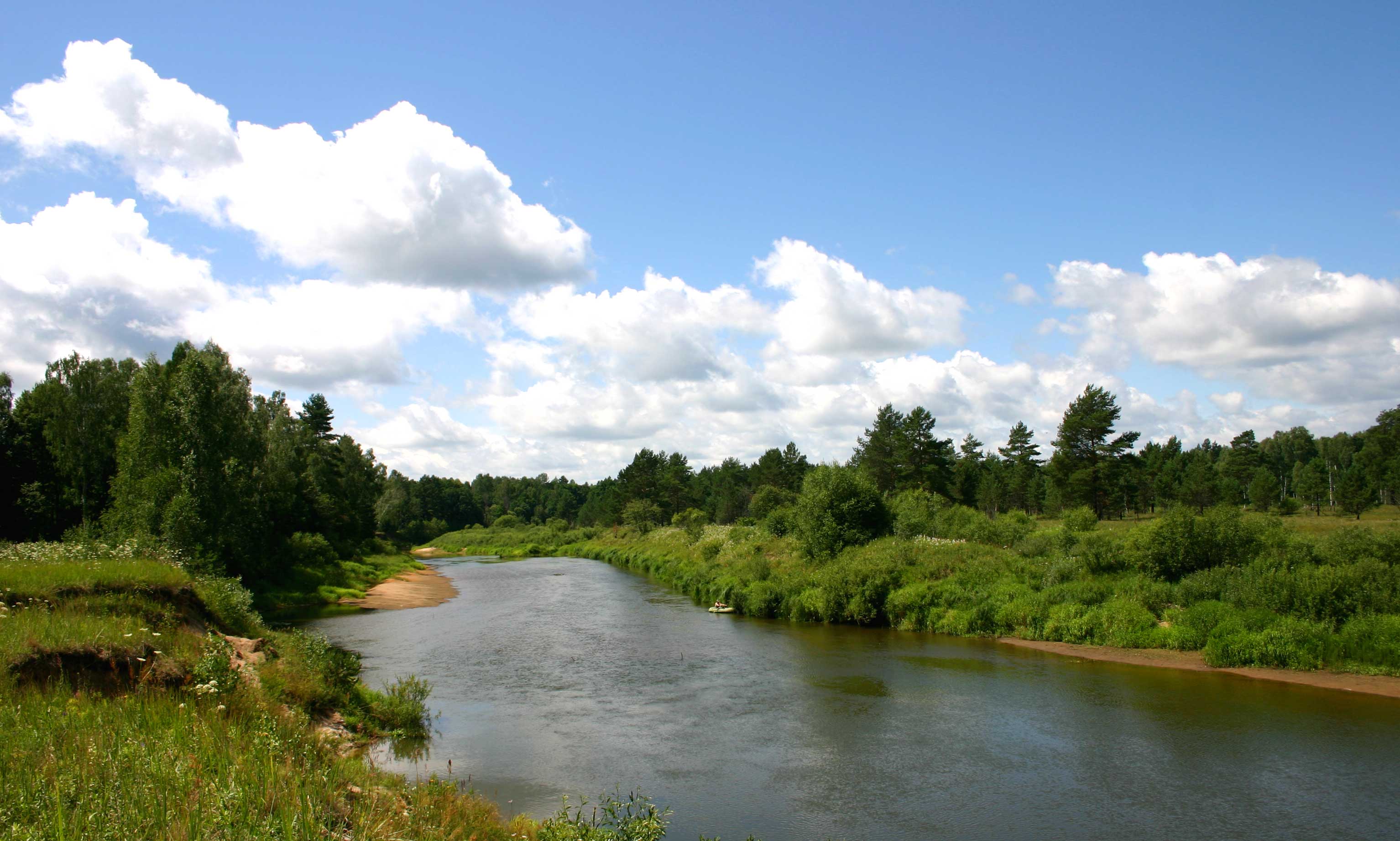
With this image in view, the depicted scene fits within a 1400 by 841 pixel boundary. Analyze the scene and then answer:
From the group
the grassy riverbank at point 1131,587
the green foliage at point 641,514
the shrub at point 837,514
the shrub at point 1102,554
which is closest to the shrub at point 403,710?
the grassy riverbank at point 1131,587

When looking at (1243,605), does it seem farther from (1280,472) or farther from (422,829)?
(1280,472)

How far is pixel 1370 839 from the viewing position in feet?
40.3

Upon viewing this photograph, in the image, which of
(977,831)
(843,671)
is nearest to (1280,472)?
A: (843,671)

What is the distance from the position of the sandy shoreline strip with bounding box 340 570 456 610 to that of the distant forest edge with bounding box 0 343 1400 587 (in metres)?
4.67

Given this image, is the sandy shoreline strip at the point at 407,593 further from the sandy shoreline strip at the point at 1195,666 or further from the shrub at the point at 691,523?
the sandy shoreline strip at the point at 1195,666

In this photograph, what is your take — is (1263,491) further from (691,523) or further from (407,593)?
(407,593)

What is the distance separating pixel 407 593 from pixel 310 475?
15550 mm

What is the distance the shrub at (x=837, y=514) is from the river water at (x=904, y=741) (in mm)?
13147

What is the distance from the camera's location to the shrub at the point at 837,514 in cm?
4266

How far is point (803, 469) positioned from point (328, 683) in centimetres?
7634

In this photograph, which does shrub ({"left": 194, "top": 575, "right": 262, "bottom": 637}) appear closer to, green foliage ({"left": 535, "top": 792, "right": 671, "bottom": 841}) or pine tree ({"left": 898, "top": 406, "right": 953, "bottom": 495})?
green foliage ({"left": 535, "top": 792, "right": 671, "bottom": 841})

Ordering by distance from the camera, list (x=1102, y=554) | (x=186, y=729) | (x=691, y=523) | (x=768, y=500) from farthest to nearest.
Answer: (x=768, y=500) < (x=691, y=523) < (x=1102, y=554) < (x=186, y=729)

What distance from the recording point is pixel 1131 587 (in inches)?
1133

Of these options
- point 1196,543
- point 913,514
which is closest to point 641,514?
point 913,514
